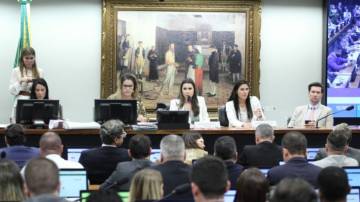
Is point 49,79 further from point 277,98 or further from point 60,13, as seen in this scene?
point 277,98

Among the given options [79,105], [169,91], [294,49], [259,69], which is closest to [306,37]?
[294,49]

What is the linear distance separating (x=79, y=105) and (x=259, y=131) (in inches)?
173

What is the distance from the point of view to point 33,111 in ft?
24.6

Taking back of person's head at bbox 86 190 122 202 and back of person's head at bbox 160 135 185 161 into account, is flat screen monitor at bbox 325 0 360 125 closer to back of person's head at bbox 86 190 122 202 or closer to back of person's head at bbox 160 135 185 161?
back of person's head at bbox 160 135 185 161

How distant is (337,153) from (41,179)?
3.18m

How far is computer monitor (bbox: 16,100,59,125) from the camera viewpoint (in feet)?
24.5

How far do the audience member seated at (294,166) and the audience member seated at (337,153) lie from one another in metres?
0.41

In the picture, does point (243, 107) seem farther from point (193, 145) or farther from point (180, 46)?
point (193, 145)

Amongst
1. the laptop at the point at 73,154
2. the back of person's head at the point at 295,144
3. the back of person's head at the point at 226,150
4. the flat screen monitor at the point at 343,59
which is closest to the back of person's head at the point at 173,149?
the back of person's head at the point at 226,150

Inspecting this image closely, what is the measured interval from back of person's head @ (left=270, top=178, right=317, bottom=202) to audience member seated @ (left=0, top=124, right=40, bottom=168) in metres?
3.09

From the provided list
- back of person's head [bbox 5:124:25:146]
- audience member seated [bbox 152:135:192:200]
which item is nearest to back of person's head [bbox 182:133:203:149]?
audience member seated [bbox 152:135:192:200]

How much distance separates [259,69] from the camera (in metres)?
10.3

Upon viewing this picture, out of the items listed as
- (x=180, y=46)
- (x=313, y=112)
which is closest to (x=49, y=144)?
(x=313, y=112)

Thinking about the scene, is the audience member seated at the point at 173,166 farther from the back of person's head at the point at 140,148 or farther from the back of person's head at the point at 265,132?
the back of person's head at the point at 265,132
